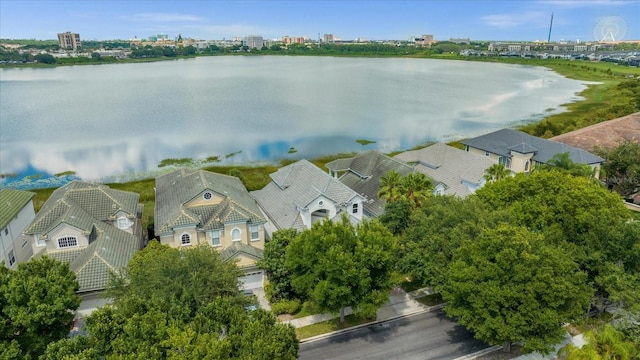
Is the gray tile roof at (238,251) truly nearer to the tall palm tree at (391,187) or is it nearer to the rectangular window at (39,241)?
the tall palm tree at (391,187)

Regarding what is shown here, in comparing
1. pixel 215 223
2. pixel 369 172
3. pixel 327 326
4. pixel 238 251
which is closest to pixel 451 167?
pixel 369 172

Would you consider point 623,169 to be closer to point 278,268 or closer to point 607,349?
point 607,349

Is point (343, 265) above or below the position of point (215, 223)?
above

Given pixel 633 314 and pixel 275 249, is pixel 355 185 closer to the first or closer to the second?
pixel 275 249

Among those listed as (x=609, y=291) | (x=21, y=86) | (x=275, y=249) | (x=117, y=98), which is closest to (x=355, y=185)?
(x=275, y=249)

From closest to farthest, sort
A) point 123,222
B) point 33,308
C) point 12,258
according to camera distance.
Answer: point 33,308
point 12,258
point 123,222
